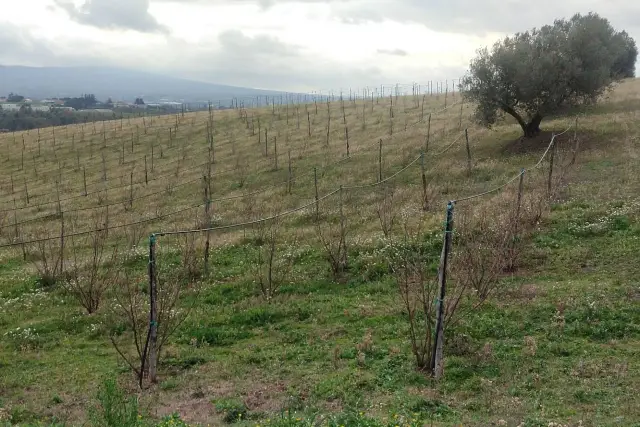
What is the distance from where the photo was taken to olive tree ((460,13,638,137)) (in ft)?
85.8

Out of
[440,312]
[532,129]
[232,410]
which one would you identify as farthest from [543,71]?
[232,410]

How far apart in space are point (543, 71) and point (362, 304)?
18943 mm

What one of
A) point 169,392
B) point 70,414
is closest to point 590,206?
point 169,392

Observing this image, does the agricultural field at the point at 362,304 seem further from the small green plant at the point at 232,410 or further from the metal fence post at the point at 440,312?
the metal fence post at the point at 440,312

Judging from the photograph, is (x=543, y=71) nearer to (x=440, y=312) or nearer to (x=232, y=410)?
(x=440, y=312)

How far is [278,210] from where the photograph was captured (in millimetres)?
23625

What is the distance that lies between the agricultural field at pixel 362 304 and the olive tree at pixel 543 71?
1.92m

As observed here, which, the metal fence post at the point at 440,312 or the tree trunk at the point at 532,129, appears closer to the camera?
the metal fence post at the point at 440,312

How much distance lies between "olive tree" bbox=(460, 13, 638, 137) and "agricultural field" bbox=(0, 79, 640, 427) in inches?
75.6

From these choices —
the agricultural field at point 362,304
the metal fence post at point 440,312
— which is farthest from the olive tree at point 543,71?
the metal fence post at point 440,312

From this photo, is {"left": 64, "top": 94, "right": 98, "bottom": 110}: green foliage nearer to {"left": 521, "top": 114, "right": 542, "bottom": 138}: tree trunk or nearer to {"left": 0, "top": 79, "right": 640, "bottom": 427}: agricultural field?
{"left": 0, "top": 79, "right": 640, "bottom": 427}: agricultural field

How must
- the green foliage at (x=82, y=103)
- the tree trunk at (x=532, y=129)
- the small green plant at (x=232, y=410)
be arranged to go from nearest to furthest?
the small green plant at (x=232, y=410) → the tree trunk at (x=532, y=129) → the green foliage at (x=82, y=103)

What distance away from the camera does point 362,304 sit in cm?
1267

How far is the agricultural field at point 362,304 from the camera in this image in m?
8.19
